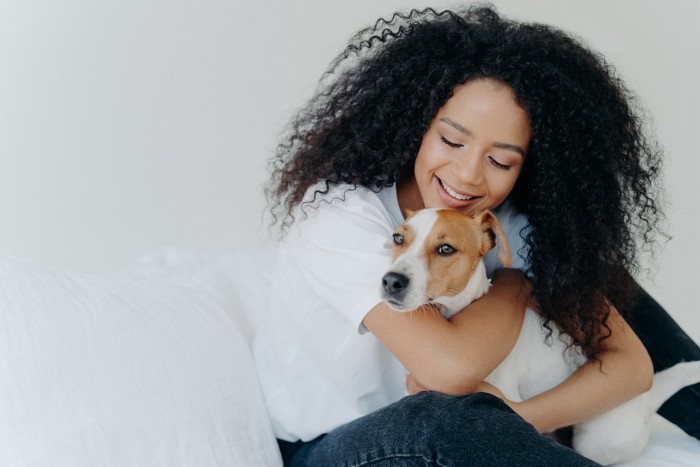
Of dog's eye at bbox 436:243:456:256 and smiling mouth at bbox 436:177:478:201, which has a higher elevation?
smiling mouth at bbox 436:177:478:201

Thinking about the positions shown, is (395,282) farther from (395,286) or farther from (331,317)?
(331,317)

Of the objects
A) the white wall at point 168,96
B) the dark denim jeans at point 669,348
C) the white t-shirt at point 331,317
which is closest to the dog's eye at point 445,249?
the white t-shirt at point 331,317

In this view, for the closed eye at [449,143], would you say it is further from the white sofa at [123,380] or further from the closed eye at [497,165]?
the white sofa at [123,380]

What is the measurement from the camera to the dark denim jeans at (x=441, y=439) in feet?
5.22

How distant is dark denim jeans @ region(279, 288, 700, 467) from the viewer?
159cm

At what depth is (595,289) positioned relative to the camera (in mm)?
2080

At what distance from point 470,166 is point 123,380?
87cm

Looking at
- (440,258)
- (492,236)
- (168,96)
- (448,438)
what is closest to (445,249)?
(440,258)

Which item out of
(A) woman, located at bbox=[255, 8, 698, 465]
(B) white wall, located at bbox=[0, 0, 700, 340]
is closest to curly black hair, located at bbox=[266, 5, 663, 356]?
(A) woman, located at bbox=[255, 8, 698, 465]

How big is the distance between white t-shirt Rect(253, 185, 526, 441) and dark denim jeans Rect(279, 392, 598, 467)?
166mm

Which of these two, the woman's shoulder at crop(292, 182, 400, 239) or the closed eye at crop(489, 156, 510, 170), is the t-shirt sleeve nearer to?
the woman's shoulder at crop(292, 182, 400, 239)

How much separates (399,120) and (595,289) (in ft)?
2.01

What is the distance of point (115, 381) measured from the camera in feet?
6.04

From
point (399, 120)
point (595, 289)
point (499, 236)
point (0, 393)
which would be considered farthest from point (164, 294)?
point (595, 289)
